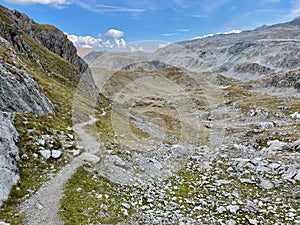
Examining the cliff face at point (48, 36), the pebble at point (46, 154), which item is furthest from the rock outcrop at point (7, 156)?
the cliff face at point (48, 36)

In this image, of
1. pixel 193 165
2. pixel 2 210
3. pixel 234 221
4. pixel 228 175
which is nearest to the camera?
pixel 2 210

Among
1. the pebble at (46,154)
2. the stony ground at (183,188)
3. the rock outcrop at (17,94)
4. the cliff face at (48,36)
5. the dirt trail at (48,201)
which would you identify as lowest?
the stony ground at (183,188)

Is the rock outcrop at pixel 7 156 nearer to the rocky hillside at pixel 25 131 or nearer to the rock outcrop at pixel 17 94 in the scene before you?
the rocky hillside at pixel 25 131

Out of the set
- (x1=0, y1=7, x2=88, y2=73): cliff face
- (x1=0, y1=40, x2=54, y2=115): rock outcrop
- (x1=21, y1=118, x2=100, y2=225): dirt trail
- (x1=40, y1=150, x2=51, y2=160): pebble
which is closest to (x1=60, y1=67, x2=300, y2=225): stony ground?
(x1=21, y1=118, x2=100, y2=225): dirt trail

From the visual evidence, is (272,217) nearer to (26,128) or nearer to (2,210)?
(2,210)

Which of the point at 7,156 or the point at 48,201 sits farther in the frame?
the point at 7,156

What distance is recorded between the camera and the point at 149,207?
1537 centimetres

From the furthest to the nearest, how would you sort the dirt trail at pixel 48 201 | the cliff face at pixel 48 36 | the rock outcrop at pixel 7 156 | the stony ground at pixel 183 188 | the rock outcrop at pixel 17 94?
the cliff face at pixel 48 36 → the rock outcrop at pixel 17 94 → the stony ground at pixel 183 188 → the rock outcrop at pixel 7 156 → the dirt trail at pixel 48 201

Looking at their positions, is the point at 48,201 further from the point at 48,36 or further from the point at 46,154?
the point at 48,36

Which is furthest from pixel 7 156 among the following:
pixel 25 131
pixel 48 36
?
pixel 48 36

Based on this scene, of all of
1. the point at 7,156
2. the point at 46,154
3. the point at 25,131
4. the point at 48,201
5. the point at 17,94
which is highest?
the point at 17,94

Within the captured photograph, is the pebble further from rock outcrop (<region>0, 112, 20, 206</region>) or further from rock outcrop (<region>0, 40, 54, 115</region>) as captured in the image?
rock outcrop (<region>0, 40, 54, 115</region>)

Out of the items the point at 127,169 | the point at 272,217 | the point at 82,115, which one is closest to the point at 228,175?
the point at 272,217

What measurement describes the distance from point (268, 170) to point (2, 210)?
23242 millimetres
